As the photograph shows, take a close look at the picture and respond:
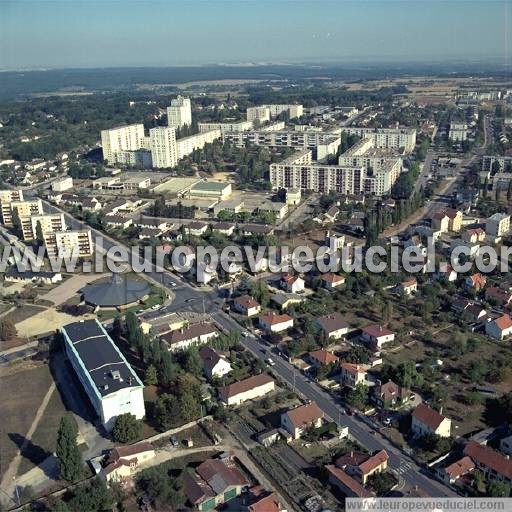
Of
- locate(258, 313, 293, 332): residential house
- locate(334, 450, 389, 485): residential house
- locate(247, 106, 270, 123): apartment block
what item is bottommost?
locate(334, 450, 389, 485): residential house

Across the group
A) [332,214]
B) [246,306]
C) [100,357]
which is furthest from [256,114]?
[100,357]

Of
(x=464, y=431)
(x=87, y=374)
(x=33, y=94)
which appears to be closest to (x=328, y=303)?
(x=464, y=431)

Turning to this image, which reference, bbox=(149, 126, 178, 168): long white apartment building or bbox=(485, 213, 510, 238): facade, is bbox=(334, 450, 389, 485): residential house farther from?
bbox=(149, 126, 178, 168): long white apartment building

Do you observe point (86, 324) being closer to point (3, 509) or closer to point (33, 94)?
point (3, 509)

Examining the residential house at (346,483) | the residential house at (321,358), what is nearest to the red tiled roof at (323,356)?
the residential house at (321,358)

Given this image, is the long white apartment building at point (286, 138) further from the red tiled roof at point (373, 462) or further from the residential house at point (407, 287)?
the red tiled roof at point (373, 462)

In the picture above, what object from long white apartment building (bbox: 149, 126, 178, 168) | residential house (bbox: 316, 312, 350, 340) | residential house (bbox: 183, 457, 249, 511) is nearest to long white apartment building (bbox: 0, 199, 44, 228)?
long white apartment building (bbox: 149, 126, 178, 168)
